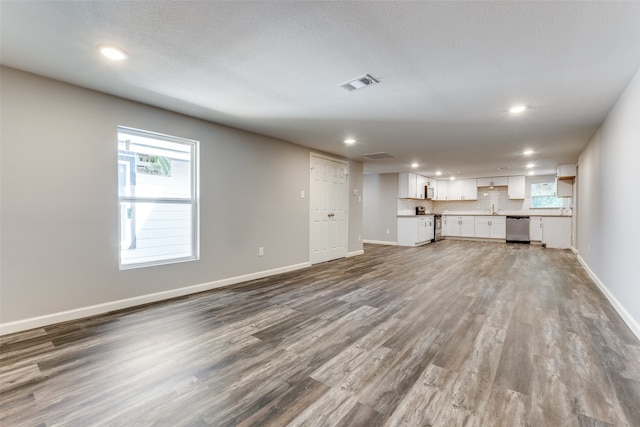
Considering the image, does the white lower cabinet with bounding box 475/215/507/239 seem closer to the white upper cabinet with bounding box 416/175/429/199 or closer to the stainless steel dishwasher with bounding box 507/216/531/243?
the stainless steel dishwasher with bounding box 507/216/531/243

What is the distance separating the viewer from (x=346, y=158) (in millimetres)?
6406

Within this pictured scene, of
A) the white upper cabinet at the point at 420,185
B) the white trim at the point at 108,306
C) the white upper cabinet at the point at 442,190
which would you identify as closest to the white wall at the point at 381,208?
the white upper cabinet at the point at 420,185

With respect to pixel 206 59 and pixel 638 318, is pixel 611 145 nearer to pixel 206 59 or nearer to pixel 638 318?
pixel 638 318

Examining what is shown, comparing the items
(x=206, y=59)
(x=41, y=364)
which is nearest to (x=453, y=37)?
(x=206, y=59)

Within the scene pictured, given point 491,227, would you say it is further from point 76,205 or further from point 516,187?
point 76,205

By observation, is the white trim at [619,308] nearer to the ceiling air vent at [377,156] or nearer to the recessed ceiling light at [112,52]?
the ceiling air vent at [377,156]

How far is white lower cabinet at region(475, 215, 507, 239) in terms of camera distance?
9273 millimetres

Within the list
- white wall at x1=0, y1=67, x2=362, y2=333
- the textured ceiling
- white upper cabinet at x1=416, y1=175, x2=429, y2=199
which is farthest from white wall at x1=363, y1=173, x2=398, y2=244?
white wall at x1=0, y1=67, x2=362, y2=333

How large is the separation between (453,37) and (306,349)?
2451 millimetres

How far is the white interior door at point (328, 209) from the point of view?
5.56m

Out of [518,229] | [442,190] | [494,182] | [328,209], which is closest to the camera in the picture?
[328,209]

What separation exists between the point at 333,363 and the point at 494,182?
32.2 ft

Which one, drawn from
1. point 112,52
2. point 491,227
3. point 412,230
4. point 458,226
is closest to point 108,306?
point 112,52

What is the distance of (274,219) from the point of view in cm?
473
